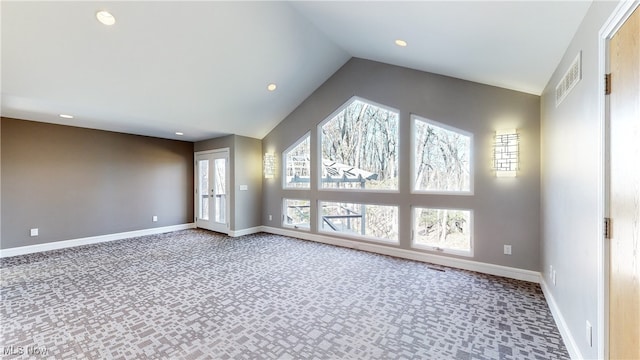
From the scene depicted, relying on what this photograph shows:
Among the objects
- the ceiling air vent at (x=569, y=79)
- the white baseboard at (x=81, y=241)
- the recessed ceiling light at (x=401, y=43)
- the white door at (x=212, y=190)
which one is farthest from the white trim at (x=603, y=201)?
the white baseboard at (x=81, y=241)

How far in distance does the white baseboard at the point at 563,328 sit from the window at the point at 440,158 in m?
1.57

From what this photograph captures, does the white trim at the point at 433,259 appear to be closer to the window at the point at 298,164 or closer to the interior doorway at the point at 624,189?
the window at the point at 298,164

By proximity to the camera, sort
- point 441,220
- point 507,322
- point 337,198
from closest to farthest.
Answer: point 507,322 < point 441,220 < point 337,198

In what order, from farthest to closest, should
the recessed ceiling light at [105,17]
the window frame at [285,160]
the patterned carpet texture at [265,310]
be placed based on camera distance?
the window frame at [285,160] → the recessed ceiling light at [105,17] → the patterned carpet texture at [265,310]

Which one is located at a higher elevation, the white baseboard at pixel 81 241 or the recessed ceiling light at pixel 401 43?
the recessed ceiling light at pixel 401 43

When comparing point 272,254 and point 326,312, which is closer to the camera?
point 326,312

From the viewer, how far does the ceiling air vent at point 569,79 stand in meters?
1.90

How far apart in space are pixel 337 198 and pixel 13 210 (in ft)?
18.7

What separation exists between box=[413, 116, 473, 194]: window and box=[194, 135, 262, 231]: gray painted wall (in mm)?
3816

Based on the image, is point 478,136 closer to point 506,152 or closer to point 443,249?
point 506,152

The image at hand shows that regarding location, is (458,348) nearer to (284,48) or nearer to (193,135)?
(284,48)

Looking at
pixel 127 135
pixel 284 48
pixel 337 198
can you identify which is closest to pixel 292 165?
pixel 337 198

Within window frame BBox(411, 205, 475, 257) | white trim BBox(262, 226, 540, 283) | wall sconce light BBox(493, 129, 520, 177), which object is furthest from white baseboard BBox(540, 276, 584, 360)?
wall sconce light BBox(493, 129, 520, 177)

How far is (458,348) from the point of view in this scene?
2055 mm
